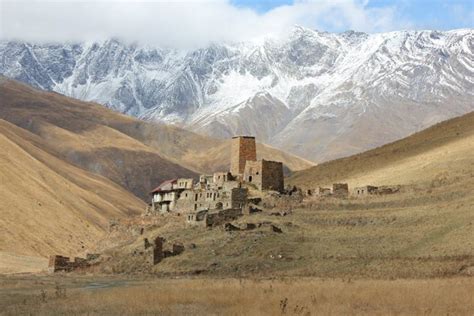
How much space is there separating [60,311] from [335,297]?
37.2 feet

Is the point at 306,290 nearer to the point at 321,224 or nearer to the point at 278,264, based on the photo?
the point at 278,264

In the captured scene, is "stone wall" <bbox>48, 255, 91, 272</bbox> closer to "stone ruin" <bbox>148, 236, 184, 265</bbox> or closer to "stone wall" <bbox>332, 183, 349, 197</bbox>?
"stone ruin" <bbox>148, 236, 184, 265</bbox>

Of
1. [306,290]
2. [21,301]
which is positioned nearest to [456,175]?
[306,290]

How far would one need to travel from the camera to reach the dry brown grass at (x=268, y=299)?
30.3 meters

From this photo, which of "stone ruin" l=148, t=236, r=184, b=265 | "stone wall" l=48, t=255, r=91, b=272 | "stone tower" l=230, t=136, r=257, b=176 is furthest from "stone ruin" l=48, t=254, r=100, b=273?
"stone tower" l=230, t=136, r=257, b=176

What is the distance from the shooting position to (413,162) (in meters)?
95.2

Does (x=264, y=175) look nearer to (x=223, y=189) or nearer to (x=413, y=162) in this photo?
(x=223, y=189)

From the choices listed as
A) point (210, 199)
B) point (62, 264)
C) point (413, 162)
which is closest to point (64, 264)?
point (62, 264)

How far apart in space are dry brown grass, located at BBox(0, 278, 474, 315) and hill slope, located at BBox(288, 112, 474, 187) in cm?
3889

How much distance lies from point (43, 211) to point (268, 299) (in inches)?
2749

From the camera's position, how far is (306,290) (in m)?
36.2

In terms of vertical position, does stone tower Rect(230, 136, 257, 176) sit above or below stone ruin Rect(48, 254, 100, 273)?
Answer: above

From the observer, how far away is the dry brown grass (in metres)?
30.3

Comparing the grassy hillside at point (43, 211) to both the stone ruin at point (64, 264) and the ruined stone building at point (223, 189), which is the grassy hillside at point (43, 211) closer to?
the ruined stone building at point (223, 189)
